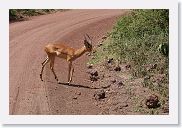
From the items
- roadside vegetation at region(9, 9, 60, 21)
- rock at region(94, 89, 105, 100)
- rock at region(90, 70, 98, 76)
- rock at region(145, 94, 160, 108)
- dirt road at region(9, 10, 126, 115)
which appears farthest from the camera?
roadside vegetation at region(9, 9, 60, 21)

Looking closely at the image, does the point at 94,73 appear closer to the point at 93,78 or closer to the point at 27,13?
the point at 93,78

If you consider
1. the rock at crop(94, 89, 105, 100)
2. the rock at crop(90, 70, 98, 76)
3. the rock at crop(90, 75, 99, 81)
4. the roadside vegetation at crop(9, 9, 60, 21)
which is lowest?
the rock at crop(94, 89, 105, 100)

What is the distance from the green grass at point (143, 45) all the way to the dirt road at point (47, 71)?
36 cm

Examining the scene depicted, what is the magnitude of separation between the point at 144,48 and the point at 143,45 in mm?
83

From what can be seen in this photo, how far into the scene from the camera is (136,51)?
13109 mm

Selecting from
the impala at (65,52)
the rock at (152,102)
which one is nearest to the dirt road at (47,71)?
the impala at (65,52)

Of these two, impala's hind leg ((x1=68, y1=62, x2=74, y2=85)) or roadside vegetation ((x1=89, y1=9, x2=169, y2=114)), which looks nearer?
impala's hind leg ((x1=68, y1=62, x2=74, y2=85))

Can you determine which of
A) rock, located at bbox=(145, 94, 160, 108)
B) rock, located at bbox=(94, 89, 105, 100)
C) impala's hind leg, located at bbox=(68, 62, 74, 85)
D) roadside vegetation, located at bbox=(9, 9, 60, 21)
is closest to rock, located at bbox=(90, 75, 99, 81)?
impala's hind leg, located at bbox=(68, 62, 74, 85)

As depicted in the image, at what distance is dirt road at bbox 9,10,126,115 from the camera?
11234 mm

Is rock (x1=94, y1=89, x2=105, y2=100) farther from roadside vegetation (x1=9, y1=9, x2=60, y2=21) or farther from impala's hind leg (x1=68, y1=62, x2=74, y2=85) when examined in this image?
roadside vegetation (x1=9, y1=9, x2=60, y2=21)
